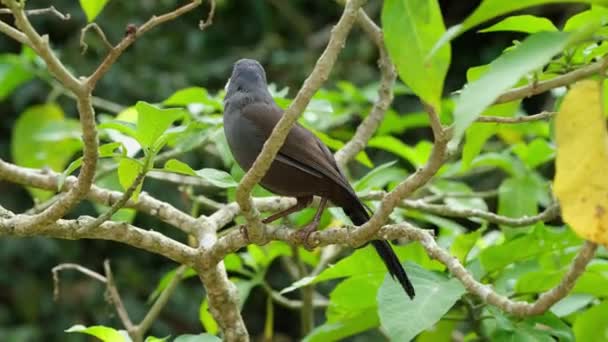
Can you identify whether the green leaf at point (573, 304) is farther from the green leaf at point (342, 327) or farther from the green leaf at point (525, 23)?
the green leaf at point (525, 23)

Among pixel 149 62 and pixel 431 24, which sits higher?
pixel 149 62

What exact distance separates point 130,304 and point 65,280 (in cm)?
77

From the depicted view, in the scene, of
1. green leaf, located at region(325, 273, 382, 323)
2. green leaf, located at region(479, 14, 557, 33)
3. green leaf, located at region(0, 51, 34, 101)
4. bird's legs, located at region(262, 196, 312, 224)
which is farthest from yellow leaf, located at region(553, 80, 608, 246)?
green leaf, located at region(0, 51, 34, 101)

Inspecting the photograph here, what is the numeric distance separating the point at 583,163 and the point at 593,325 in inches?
40.6

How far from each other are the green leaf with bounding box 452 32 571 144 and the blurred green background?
494 cm

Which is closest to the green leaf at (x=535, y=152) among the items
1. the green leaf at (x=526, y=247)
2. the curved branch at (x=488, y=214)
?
the curved branch at (x=488, y=214)

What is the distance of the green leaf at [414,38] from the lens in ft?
4.76

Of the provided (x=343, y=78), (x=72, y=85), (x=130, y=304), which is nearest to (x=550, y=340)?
(x=72, y=85)

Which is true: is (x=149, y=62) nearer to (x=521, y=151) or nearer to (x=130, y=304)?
(x=130, y=304)

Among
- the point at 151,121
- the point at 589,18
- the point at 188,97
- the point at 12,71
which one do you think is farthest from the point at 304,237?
the point at 12,71

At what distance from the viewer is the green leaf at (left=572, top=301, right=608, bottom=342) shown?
2324 mm

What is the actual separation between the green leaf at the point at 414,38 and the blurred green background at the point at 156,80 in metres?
4.87

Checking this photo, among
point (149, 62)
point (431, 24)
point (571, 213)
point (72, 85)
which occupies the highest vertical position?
point (149, 62)

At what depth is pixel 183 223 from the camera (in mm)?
2551
